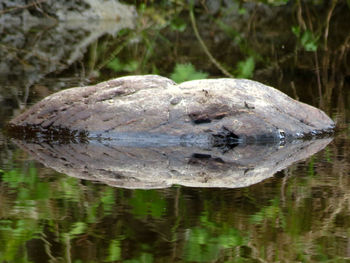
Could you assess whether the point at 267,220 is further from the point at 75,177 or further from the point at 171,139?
the point at 171,139

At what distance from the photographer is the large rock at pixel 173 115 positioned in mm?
4844

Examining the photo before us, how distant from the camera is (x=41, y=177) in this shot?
12.5 ft

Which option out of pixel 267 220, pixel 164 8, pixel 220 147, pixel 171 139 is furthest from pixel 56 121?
pixel 164 8

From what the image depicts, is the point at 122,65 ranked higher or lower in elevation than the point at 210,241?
higher

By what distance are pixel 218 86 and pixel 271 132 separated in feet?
1.62

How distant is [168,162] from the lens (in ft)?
13.9

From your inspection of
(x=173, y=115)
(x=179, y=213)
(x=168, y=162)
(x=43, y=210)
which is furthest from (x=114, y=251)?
(x=173, y=115)

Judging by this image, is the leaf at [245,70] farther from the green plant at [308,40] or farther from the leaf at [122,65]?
the green plant at [308,40]

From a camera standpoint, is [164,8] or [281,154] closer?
[281,154]

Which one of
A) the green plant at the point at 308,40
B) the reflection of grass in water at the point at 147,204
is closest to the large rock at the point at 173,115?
the reflection of grass in water at the point at 147,204

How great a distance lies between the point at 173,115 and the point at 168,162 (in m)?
0.74

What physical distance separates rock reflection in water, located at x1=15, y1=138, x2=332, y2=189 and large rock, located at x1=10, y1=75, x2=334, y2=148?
Result: 14 cm

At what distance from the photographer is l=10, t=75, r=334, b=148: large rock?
4844mm

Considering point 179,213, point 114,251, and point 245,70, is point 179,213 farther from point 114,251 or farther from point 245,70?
point 245,70
